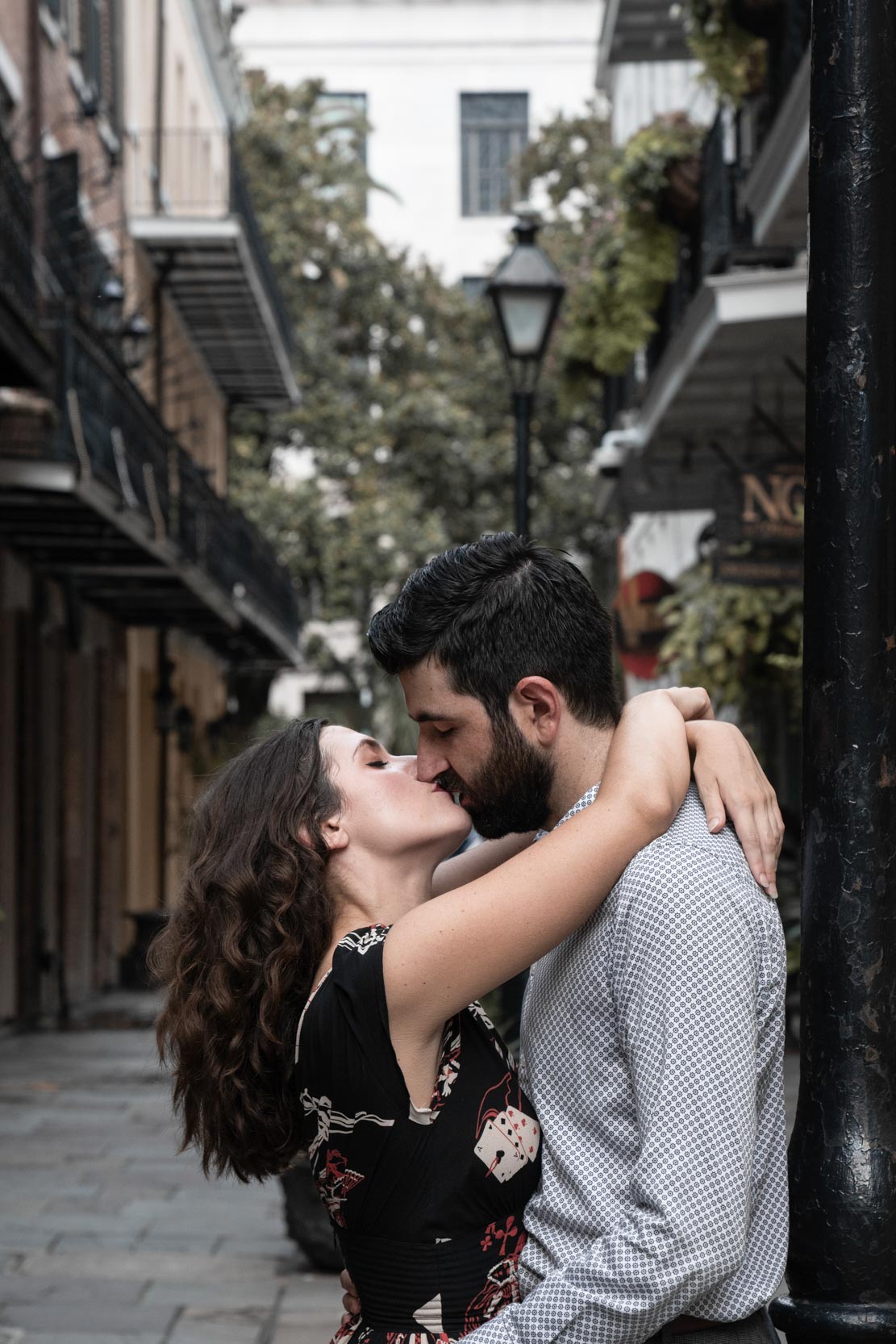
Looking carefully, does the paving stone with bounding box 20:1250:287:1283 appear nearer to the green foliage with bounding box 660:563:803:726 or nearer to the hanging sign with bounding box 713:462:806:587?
the hanging sign with bounding box 713:462:806:587

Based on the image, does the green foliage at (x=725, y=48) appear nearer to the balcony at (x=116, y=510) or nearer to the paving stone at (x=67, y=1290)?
the balcony at (x=116, y=510)

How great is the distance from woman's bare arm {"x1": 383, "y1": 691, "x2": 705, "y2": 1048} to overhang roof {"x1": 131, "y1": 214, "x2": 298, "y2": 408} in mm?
20322

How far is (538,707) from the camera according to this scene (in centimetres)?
251

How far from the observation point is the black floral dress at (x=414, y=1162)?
250cm

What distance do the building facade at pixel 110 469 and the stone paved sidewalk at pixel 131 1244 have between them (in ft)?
4.99

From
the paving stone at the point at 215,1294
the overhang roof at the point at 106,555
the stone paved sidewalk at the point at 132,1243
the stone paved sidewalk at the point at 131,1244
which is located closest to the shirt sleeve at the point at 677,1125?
the stone paved sidewalk at the point at 131,1244

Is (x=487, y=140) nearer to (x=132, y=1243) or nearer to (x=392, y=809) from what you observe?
(x=132, y=1243)

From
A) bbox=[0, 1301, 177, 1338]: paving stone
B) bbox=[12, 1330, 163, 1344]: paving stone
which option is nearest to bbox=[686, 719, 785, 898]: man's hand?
bbox=[12, 1330, 163, 1344]: paving stone

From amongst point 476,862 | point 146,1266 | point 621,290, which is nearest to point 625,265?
point 621,290

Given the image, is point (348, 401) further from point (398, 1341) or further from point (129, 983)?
point (398, 1341)

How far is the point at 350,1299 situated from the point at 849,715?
1121mm

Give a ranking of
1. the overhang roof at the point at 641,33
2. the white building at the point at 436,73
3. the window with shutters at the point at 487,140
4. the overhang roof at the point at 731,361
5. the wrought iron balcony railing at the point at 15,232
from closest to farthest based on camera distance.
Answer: the wrought iron balcony railing at the point at 15,232
the overhang roof at the point at 731,361
the overhang roof at the point at 641,33
the white building at the point at 436,73
the window with shutters at the point at 487,140

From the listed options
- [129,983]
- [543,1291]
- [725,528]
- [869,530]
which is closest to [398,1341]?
[543,1291]

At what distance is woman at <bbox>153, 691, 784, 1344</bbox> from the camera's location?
2424 mm
